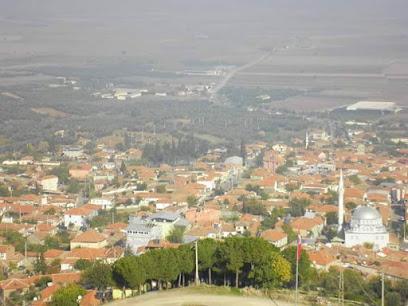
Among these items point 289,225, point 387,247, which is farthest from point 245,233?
point 387,247

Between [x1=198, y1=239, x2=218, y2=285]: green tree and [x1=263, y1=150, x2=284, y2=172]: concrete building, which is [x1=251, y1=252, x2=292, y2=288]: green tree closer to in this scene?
[x1=198, y1=239, x2=218, y2=285]: green tree

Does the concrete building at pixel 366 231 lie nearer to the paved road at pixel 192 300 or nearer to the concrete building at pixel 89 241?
the concrete building at pixel 89 241

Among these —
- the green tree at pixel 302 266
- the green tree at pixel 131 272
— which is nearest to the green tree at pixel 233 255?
the green tree at pixel 302 266

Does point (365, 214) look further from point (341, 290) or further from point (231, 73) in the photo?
point (231, 73)

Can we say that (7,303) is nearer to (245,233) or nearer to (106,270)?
(106,270)

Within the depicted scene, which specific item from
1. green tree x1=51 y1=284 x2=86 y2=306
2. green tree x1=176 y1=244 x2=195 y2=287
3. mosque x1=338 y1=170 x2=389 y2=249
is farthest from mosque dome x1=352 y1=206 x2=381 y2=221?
green tree x1=51 y1=284 x2=86 y2=306

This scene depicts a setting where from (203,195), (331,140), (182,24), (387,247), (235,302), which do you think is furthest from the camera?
(182,24)
